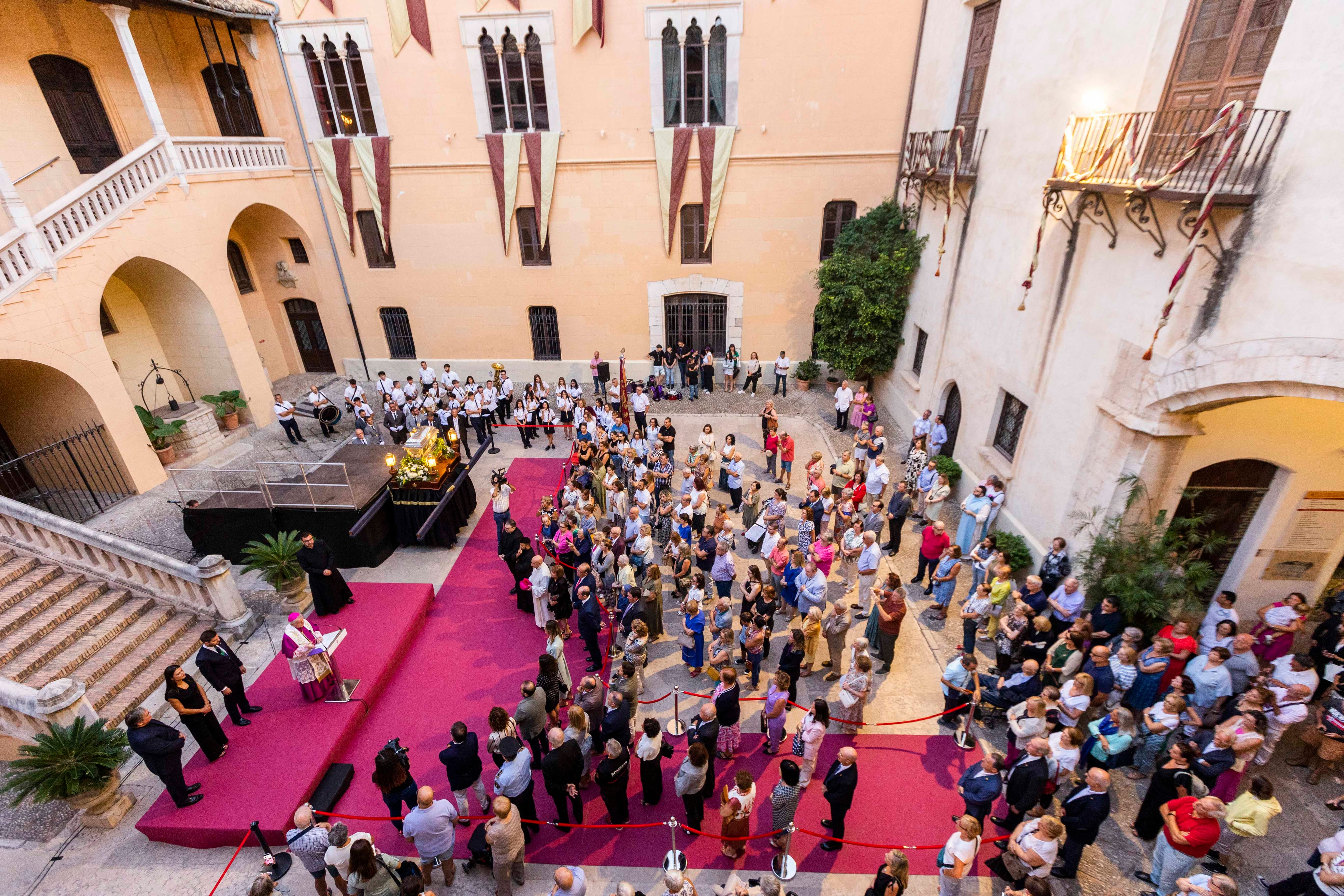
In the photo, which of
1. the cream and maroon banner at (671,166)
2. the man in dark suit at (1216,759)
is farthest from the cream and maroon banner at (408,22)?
the man in dark suit at (1216,759)

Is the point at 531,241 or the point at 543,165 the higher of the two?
the point at 543,165

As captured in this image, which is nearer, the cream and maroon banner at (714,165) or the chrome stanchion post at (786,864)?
the chrome stanchion post at (786,864)

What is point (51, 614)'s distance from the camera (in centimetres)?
993

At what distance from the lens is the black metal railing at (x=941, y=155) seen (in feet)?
43.9

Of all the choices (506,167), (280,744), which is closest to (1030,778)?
(280,744)

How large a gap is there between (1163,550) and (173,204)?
2188 cm

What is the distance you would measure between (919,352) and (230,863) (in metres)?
17.2

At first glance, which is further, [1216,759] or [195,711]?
[195,711]

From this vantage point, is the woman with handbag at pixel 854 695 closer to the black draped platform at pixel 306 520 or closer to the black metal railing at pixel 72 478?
the black draped platform at pixel 306 520

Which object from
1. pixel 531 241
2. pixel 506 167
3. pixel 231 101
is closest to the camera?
pixel 231 101

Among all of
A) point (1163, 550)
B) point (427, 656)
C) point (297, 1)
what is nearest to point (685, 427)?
point (427, 656)

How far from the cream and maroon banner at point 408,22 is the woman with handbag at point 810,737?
19.7 m

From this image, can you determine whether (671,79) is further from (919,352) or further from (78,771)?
(78,771)

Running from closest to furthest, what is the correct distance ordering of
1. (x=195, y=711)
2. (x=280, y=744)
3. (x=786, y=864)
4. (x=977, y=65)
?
(x=786, y=864) → (x=195, y=711) → (x=280, y=744) → (x=977, y=65)
